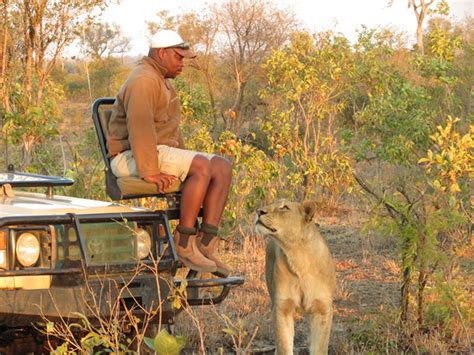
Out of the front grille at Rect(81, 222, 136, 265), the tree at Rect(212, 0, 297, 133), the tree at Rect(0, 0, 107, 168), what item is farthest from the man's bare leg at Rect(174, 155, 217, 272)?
the tree at Rect(212, 0, 297, 133)

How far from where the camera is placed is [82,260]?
474cm

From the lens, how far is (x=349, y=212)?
12492 millimetres

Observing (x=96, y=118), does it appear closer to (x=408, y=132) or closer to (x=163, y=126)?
(x=163, y=126)

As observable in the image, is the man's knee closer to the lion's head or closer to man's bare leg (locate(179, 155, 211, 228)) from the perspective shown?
man's bare leg (locate(179, 155, 211, 228))

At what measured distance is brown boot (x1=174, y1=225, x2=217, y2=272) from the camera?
16.9 feet

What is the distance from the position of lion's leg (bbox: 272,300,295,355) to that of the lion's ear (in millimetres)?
483

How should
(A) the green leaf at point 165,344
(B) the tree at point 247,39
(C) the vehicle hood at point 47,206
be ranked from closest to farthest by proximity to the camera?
(A) the green leaf at point 165,344 < (C) the vehicle hood at point 47,206 < (B) the tree at point 247,39

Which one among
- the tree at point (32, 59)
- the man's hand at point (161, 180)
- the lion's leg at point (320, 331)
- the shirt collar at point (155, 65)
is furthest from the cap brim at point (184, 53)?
the tree at point (32, 59)

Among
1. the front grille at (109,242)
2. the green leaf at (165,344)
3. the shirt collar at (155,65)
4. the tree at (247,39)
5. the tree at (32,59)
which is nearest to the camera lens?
the green leaf at (165,344)

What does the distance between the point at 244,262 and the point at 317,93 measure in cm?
398

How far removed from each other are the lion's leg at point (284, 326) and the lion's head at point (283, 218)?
39cm

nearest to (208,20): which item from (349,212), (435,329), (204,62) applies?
(204,62)

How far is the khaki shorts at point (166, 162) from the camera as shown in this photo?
207 inches

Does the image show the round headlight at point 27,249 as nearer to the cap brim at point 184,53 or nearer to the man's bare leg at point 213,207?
the man's bare leg at point 213,207
